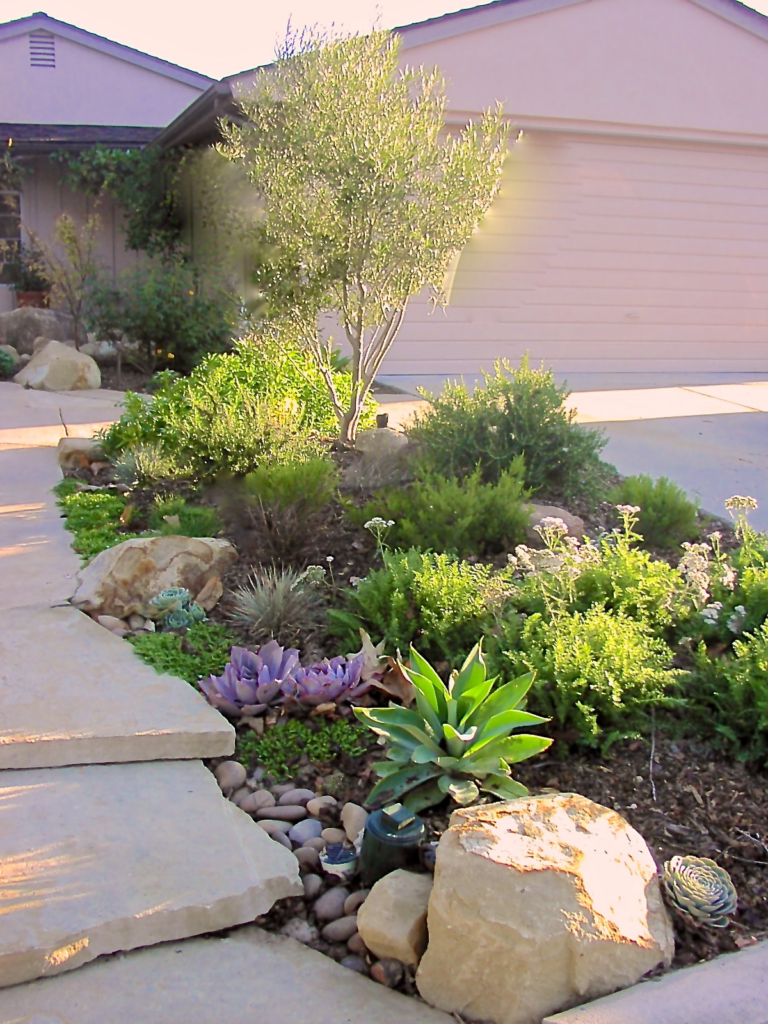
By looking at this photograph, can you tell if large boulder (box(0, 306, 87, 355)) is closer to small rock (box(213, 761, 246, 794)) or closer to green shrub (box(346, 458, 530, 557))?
green shrub (box(346, 458, 530, 557))

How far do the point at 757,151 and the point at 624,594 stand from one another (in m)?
10.6

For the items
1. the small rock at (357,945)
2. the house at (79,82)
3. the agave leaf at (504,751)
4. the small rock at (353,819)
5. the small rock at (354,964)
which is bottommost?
the small rock at (354,964)

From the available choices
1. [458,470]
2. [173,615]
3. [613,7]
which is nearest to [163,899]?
[173,615]

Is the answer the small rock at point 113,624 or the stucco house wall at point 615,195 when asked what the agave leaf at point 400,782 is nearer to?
the small rock at point 113,624

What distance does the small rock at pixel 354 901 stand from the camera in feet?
8.52

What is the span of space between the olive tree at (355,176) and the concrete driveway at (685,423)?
5.71ft

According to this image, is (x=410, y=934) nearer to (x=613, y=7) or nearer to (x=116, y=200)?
(x=613, y=7)

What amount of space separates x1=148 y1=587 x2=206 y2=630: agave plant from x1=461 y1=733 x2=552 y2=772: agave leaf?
165cm

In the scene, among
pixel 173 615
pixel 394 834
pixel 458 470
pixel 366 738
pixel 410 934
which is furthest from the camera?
pixel 458 470

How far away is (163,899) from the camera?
2441 millimetres

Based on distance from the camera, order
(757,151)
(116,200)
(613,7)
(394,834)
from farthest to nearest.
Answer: (116,200), (757,151), (613,7), (394,834)

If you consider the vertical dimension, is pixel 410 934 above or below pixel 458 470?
below

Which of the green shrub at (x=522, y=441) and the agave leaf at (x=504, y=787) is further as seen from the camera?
the green shrub at (x=522, y=441)

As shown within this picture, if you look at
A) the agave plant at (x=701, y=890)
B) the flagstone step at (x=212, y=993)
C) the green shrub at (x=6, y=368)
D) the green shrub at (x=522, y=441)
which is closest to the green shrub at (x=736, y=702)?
the agave plant at (x=701, y=890)
